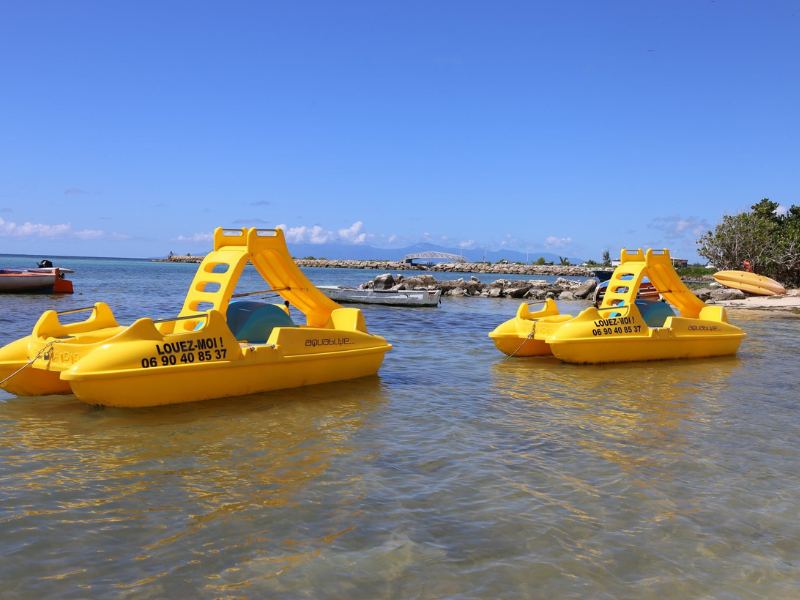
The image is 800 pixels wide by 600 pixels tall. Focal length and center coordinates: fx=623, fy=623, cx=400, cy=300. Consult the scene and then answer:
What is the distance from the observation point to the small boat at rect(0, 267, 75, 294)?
2964cm

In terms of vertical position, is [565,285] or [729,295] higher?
[565,285]

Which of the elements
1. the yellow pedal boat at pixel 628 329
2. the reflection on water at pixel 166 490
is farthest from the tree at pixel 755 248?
the reflection on water at pixel 166 490

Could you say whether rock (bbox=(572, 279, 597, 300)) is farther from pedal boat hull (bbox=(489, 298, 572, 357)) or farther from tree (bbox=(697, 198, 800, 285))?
pedal boat hull (bbox=(489, 298, 572, 357))

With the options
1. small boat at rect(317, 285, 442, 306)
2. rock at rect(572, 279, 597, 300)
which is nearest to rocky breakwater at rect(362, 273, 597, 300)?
rock at rect(572, 279, 597, 300)

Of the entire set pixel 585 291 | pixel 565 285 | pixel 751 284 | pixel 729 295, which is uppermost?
pixel 751 284

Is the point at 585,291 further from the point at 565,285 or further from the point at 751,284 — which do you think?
the point at 751,284

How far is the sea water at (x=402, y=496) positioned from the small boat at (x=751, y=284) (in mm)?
29593

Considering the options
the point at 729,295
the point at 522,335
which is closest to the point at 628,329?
the point at 522,335

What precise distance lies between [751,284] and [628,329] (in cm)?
2795

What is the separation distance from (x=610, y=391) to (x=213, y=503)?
7.02 m

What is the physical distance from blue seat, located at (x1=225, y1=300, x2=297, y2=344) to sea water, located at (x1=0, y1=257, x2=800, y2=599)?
102 cm

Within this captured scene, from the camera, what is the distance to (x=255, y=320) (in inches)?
383

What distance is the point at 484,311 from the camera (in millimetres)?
27797

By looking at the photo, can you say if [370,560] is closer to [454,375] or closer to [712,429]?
[712,429]
